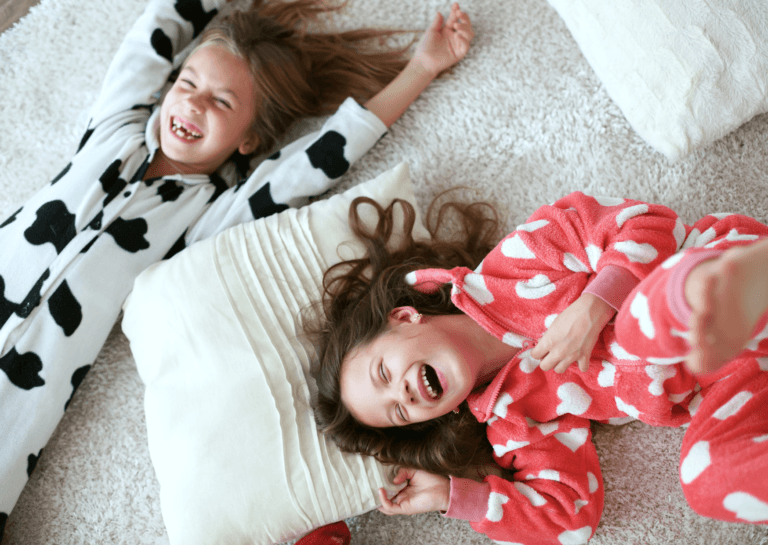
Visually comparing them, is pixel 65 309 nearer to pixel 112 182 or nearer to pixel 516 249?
pixel 112 182

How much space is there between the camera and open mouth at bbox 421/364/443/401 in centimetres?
83

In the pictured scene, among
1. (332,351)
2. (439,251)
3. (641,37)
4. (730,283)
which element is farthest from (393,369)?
(641,37)

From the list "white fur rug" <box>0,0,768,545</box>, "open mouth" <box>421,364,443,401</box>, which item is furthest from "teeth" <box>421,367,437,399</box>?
"white fur rug" <box>0,0,768,545</box>

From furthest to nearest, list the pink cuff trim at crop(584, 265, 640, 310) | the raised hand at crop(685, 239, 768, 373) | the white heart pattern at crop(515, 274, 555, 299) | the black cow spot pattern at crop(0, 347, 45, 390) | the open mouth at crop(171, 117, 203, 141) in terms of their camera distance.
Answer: the open mouth at crop(171, 117, 203, 141), the black cow spot pattern at crop(0, 347, 45, 390), the white heart pattern at crop(515, 274, 555, 299), the pink cuff trim at crop(584, 265, 640, 310), the raised hand at crop(685, 239, 768, 373)

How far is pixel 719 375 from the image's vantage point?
0.83 meters

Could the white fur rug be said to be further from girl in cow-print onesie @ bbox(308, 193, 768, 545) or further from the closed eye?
the closed eye

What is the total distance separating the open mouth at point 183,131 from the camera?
3.64 feet

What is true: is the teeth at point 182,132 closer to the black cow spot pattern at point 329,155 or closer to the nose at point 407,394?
the black cow spot pattern at point 329,155

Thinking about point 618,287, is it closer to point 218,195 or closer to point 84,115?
point 218,195

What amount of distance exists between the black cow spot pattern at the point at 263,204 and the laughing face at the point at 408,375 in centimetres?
38

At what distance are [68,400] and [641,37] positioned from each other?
1.36 meters

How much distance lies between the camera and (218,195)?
1205mm

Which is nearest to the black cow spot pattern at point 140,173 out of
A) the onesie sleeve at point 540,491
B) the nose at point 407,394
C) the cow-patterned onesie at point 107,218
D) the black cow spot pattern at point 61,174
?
the cow-patterned onesie at point 107,218

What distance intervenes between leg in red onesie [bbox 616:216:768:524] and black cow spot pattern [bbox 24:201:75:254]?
3.45 ft
